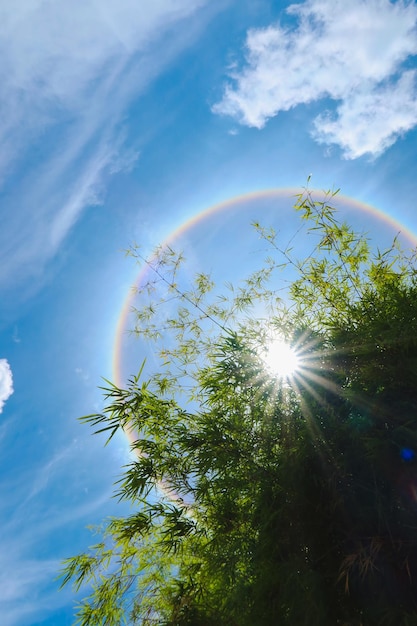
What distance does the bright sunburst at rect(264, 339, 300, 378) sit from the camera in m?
3.19

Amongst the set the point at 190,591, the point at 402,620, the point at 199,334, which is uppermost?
the point at 199,334

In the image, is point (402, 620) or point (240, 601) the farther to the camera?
point (240, 601)

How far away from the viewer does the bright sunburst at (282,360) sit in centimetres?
319

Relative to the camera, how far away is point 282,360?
129 inches

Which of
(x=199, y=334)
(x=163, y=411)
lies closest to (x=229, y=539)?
(x=163, y=411)

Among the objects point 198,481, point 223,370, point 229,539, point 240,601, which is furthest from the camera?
point 223,370

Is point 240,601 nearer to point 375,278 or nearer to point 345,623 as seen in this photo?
point 345,623

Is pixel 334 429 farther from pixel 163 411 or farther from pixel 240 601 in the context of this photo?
pixel 163 411

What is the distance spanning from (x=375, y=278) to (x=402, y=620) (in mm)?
2479

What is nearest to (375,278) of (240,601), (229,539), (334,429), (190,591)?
(334,429)

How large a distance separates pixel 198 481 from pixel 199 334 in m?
1.69

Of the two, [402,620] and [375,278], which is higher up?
[375,278]

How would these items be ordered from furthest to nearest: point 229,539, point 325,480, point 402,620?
1. point 229,539
2. point 325,480
3. point 402,620

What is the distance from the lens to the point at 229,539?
2844mm
